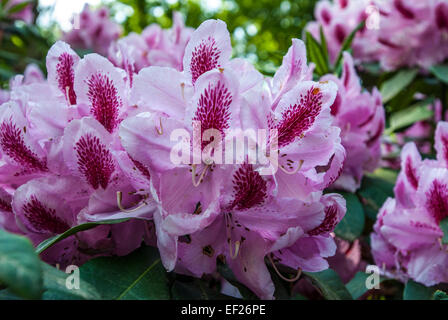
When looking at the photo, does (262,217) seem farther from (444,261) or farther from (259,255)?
(444,261)

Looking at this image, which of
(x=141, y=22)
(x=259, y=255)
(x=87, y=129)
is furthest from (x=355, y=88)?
(x=141, y=22)

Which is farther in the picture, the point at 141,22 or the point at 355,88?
the point at 141,22

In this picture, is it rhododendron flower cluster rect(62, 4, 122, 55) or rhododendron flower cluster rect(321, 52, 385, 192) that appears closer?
rhododendron flower cluster rect(321, 52, 385, 192)

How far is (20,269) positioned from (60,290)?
157 mm

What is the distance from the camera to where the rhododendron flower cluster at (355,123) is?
3.89 feet

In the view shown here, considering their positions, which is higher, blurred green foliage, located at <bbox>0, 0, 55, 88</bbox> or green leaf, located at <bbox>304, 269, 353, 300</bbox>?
blurred green foliage, located at <bbox>0, 0, 55, 88</bbox>

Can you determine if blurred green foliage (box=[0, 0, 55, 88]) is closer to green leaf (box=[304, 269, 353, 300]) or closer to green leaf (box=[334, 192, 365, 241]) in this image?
green leaf (box=[334, 192, 365, 241])

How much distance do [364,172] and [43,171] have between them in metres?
0.88

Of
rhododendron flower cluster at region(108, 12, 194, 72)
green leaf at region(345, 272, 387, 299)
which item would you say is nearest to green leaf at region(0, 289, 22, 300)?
green leaf at region(345, 272, 387, 299)

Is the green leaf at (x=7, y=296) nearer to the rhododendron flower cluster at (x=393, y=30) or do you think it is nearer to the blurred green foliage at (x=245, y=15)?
the rhododendron flower cluster at (x=393, y=30)

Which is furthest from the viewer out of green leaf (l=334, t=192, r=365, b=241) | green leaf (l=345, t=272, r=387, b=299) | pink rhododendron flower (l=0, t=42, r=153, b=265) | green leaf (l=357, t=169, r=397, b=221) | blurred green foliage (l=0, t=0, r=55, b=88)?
blurred green foliage (l=0, t=0, r=55, b=88)

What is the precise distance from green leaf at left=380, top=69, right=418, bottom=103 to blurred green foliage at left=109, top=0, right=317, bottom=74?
1875 millimetres

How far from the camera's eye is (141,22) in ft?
12.4

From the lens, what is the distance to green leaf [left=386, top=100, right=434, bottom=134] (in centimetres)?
179
